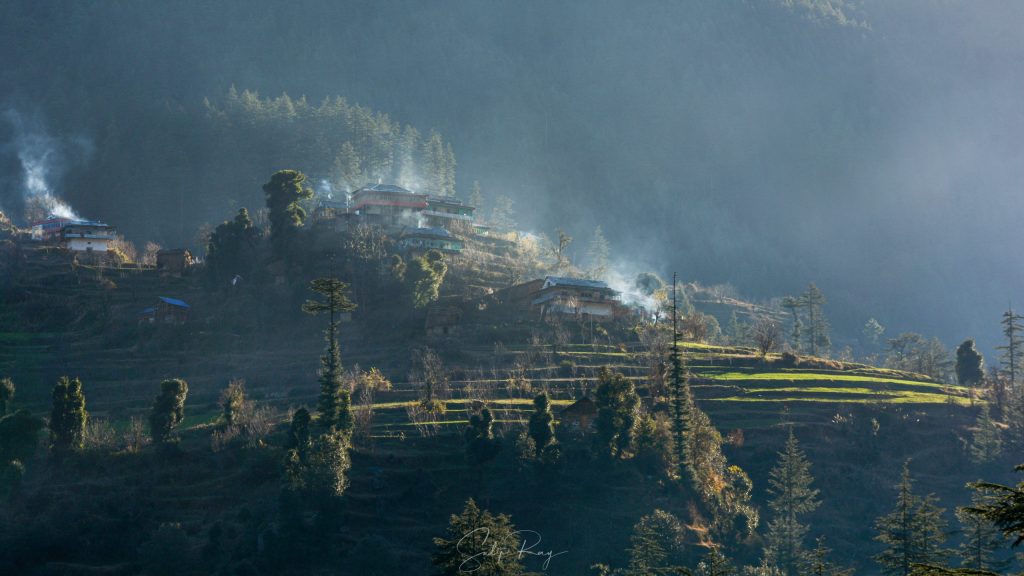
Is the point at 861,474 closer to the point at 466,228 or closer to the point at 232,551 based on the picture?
the point at 232,551

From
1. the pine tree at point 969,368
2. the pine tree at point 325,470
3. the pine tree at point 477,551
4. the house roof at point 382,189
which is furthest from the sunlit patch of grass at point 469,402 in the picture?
the house roof at point 382,189

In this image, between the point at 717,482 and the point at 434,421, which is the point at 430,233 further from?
the point at 717,482

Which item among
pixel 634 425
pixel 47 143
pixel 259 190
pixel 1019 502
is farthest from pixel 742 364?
pixel 47 143

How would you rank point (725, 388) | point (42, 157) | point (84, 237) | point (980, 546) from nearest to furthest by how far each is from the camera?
point (980, 546) → point (725, 388) → point (84, 237) → point (42, 157)

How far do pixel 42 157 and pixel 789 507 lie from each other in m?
161

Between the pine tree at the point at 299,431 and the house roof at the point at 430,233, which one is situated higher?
the house roof at the point at 430,233

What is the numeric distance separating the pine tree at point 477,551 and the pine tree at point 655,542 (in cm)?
1097

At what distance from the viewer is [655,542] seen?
51188 mm

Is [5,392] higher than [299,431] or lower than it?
higher

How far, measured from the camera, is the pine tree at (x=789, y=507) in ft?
209

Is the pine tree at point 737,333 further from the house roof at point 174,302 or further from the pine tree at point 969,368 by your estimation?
the house roof at point 174,302

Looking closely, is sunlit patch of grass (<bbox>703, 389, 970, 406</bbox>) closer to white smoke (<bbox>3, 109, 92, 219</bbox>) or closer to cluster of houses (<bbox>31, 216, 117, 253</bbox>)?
cluster of houses (<bbox>31, 216, 117, 253</bbox>)

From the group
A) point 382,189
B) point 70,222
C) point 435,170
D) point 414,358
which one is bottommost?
point 414,358
